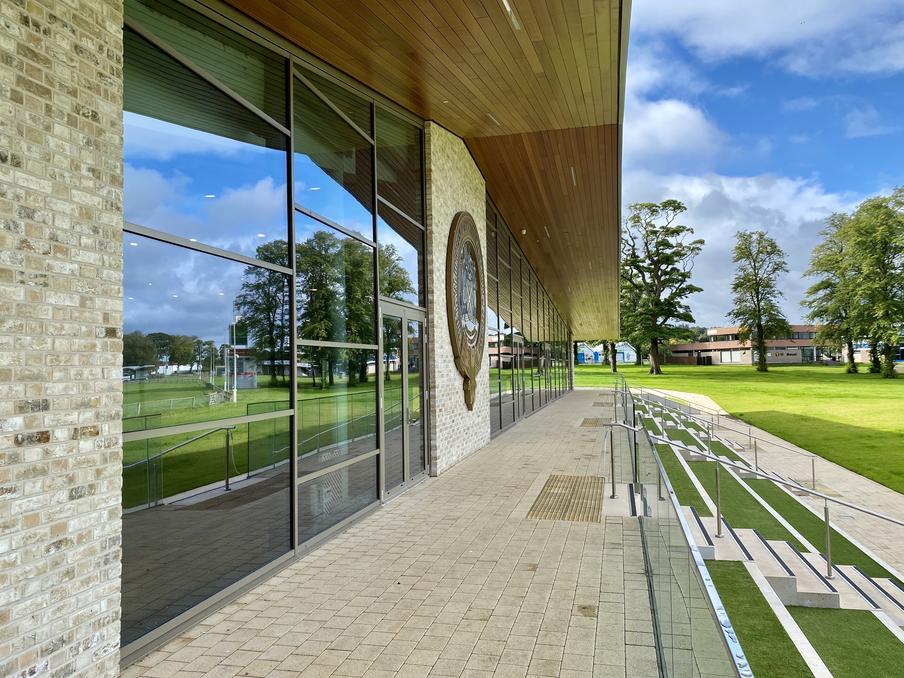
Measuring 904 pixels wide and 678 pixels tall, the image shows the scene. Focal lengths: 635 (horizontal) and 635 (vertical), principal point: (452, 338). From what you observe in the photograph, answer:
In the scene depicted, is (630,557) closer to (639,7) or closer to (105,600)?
(105,600)

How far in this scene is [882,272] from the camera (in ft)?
157

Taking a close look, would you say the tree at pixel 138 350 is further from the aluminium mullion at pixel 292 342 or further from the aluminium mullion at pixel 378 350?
the aluminium mullion at pixel 378 350

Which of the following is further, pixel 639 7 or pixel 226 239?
pixel 639 7

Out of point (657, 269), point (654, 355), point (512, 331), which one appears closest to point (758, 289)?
point (657, 269)

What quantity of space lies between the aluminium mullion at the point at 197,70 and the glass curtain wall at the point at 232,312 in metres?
0.01

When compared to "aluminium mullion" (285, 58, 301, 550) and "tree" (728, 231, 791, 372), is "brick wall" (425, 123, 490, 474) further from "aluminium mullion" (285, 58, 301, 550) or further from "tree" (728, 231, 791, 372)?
"tree" (728, 231, 791, 372)

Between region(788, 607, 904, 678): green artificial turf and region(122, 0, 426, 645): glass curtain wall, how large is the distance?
478 centimetres

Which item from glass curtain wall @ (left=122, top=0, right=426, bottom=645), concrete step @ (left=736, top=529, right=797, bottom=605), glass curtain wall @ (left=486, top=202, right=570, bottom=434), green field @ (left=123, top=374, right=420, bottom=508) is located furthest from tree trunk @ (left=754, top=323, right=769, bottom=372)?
green field @ (left=123, top=374, right=420, bottom=508)

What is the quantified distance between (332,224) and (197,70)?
6.42 ft

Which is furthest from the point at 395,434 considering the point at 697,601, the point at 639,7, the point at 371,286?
the point at 697,601

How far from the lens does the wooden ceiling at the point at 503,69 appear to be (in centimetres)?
519

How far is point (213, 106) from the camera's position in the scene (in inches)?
173

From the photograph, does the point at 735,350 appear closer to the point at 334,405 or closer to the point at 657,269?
the point at 657,269

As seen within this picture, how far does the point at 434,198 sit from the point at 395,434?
127 inches
